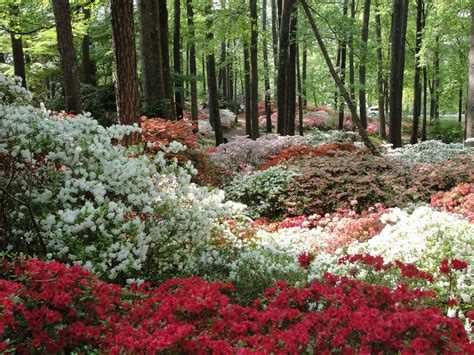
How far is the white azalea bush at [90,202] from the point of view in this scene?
3.64 m

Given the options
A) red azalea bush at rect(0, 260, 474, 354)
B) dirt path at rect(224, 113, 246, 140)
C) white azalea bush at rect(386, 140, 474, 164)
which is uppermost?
red azalea bush at rect(0, 260, 474, 354)

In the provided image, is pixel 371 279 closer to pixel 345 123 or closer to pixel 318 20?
pixel 318 20

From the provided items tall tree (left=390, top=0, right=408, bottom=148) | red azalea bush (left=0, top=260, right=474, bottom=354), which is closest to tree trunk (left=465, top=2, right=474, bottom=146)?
tall tree (left=390, top=0, right=408, bottom=148)

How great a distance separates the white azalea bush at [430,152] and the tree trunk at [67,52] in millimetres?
7968

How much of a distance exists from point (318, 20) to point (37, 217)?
1440 centimetres

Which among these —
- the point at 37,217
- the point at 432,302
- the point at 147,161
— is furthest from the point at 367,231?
the point at 37,217

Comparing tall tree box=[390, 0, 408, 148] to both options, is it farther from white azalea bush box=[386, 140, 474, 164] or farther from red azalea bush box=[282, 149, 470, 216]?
red azalea bush box=[282, 149, 470, 216]

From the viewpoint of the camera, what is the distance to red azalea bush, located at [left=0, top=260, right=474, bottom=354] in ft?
7.66

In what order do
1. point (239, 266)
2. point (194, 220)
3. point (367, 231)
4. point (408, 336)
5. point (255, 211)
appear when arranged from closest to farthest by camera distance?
1. point (408, 336)
2. point (239, 266)
3. point (194, 220)
4. point (367, 231)
5. point (255, 211)

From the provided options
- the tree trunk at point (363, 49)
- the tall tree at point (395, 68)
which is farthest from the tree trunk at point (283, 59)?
the tall tree at point (395, 68)

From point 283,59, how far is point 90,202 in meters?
10.9

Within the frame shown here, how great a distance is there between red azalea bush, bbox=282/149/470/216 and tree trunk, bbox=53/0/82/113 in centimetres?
545

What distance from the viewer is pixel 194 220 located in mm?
4594

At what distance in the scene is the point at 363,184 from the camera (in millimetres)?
8406
